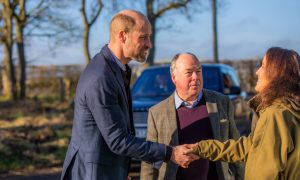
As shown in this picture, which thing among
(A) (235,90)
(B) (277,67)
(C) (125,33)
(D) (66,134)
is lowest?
(D) (66,134)

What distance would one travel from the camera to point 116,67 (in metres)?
3.30

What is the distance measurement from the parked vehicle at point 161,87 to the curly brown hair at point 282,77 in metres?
5.66

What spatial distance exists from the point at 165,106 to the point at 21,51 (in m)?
17.6

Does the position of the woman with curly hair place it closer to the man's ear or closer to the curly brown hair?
the curly brown hair

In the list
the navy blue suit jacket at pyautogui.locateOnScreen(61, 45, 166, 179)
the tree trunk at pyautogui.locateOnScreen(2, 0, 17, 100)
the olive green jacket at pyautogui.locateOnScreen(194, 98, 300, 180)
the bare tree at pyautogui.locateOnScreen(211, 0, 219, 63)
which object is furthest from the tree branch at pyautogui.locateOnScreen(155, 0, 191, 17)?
the olive green jacket at pyautogui.locateOnScreen(194, 98, 300, 180)

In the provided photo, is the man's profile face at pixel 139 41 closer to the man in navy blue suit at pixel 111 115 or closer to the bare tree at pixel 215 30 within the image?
the man in navy blue suit at pixel 111 115

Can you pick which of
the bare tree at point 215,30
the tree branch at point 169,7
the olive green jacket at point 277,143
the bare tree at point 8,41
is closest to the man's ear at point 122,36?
the olive green jacket at point 277,143

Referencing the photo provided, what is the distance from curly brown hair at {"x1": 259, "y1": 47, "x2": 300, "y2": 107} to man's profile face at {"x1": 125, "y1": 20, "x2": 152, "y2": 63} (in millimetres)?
881

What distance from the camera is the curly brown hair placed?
112 inches

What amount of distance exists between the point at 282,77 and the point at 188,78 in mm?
1330

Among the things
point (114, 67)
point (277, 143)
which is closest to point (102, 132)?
point (114, 67)

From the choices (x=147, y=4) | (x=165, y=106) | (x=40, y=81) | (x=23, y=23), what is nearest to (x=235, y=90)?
(x=165, y=106)

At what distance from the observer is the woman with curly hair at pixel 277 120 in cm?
272

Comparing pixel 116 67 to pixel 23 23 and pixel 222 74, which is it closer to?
pixel 222 74
